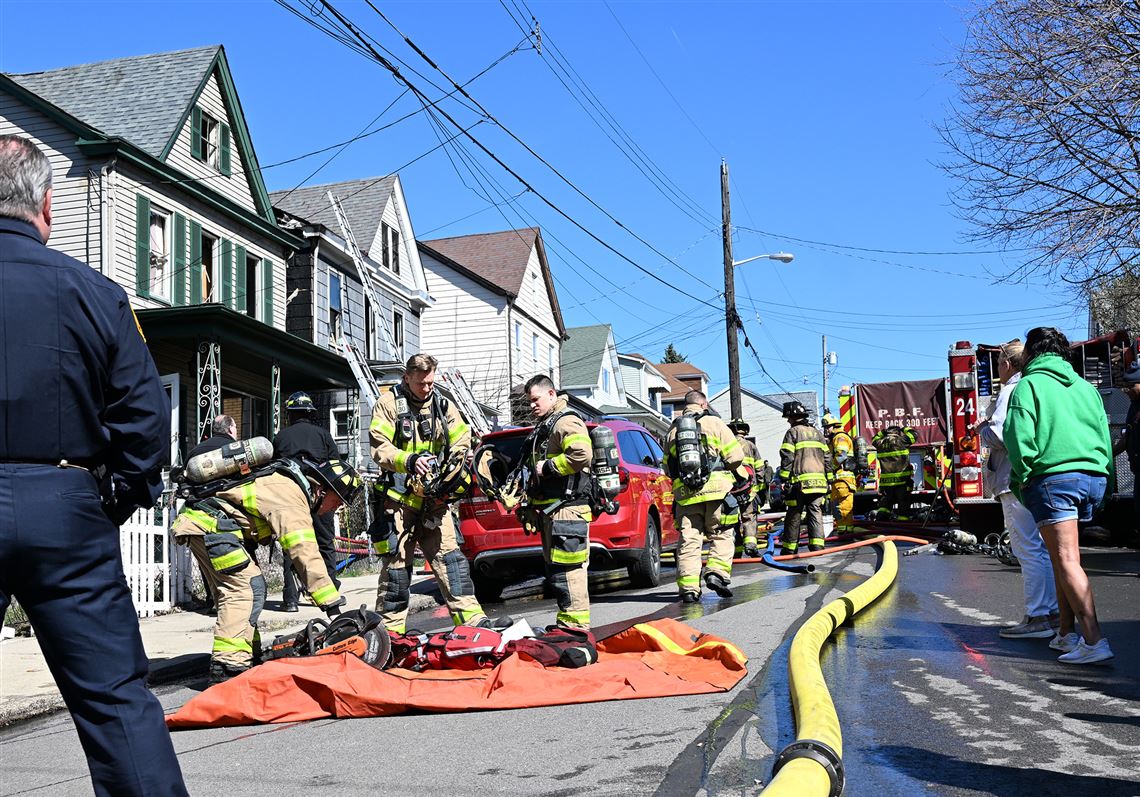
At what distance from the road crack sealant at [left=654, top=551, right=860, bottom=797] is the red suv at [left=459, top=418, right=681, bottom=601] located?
14.1 ft

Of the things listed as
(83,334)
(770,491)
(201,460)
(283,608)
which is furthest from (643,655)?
(770,491)

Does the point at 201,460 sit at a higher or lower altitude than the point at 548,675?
higher

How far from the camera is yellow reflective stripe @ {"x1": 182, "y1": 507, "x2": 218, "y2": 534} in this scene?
269 inches

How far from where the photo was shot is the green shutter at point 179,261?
20297 mm

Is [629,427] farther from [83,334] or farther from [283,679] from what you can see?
[83,334]

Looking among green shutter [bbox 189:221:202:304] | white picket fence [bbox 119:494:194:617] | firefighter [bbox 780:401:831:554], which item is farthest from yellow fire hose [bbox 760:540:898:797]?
green shutter [bbox 189:221:202:304]

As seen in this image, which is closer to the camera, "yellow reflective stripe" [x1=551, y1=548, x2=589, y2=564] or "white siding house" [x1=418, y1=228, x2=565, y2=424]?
"yellow reflective stripe" [x1=551, y1=548, x2=589, y2=564]

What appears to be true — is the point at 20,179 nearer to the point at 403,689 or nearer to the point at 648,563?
the point at 403,689

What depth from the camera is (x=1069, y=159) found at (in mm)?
16172

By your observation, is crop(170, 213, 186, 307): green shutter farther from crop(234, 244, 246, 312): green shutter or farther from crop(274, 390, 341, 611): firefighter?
crop(274, 390, 341, 611): firefighter

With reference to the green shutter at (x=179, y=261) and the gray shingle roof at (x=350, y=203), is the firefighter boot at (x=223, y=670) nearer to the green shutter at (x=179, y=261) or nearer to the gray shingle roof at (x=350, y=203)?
the green shutter at (x=179, y=261)

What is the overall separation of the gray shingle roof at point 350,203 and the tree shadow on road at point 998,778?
2552 centimetres

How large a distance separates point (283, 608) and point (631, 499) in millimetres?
3458

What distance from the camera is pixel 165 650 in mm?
8367
